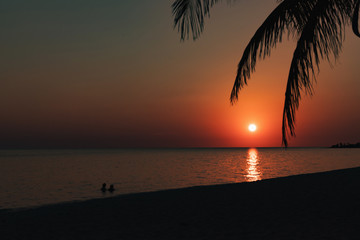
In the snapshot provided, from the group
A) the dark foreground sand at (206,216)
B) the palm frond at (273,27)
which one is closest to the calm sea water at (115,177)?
the dark foreground sand at (206,216)

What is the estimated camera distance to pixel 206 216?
850 cm

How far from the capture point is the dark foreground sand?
6875 mm

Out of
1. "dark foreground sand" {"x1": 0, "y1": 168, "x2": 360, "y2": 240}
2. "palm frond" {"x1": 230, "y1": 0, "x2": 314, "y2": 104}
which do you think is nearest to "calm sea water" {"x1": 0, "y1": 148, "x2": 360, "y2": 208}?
"dark foreground sand" {"x1": 0, "y1": 168, "x2": 360, "y2": 240}

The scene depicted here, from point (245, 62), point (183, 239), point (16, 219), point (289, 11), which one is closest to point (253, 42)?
point (245, 62)

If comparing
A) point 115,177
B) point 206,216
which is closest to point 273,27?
point 206,216

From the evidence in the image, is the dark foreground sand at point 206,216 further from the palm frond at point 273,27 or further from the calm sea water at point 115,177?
the calm sea water at point 115,177

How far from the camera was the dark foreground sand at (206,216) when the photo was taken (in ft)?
22.6

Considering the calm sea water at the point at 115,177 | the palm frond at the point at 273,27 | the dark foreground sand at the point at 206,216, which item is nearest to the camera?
the palm frond at the point at 273,27

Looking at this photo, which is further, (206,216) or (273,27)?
(206,216)

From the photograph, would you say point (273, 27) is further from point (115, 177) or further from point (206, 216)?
point (115, 177)

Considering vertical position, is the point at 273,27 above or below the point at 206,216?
above

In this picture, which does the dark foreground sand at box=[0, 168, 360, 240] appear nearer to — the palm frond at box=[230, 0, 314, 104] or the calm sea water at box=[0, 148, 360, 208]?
the palm frond at box=[230, 0, 314, 104]

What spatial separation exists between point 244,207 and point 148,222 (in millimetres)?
3034

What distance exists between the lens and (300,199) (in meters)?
10.4
